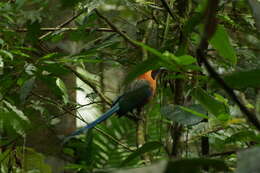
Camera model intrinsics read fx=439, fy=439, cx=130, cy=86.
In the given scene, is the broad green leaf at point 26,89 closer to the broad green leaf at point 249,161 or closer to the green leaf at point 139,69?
the green leaf at point 139,69

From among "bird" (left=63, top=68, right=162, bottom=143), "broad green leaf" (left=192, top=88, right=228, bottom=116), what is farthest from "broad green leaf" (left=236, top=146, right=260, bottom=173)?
"bird" (left=63, top=68, right=162, bottom=143)

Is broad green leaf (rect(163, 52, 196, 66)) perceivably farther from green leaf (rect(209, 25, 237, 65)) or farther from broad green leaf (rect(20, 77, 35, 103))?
broad green leaf (rect(20, 77, 35, 103))

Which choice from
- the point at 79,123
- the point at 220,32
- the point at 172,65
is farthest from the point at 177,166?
the point at 79,123

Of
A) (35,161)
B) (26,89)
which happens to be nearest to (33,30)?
(26,89)

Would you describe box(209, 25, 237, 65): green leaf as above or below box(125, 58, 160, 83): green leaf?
above

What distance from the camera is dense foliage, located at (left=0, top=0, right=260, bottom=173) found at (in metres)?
0.81

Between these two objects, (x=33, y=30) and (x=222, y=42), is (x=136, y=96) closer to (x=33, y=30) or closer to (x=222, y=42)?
(x=33, y=30)

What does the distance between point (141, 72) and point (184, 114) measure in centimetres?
19

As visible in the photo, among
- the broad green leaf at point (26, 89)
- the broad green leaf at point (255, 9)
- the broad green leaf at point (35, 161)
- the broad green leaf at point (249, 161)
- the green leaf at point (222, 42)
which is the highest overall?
the broad green leaf at point (26, 89)

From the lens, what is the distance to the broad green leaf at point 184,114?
97 cm

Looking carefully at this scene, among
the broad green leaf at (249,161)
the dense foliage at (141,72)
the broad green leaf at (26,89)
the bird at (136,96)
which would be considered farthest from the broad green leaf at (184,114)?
the bird at (136,96)

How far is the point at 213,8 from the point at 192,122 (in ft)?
1.55

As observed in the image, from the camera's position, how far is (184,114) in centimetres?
100

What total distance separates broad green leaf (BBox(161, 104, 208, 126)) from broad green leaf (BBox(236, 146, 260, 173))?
362mm
